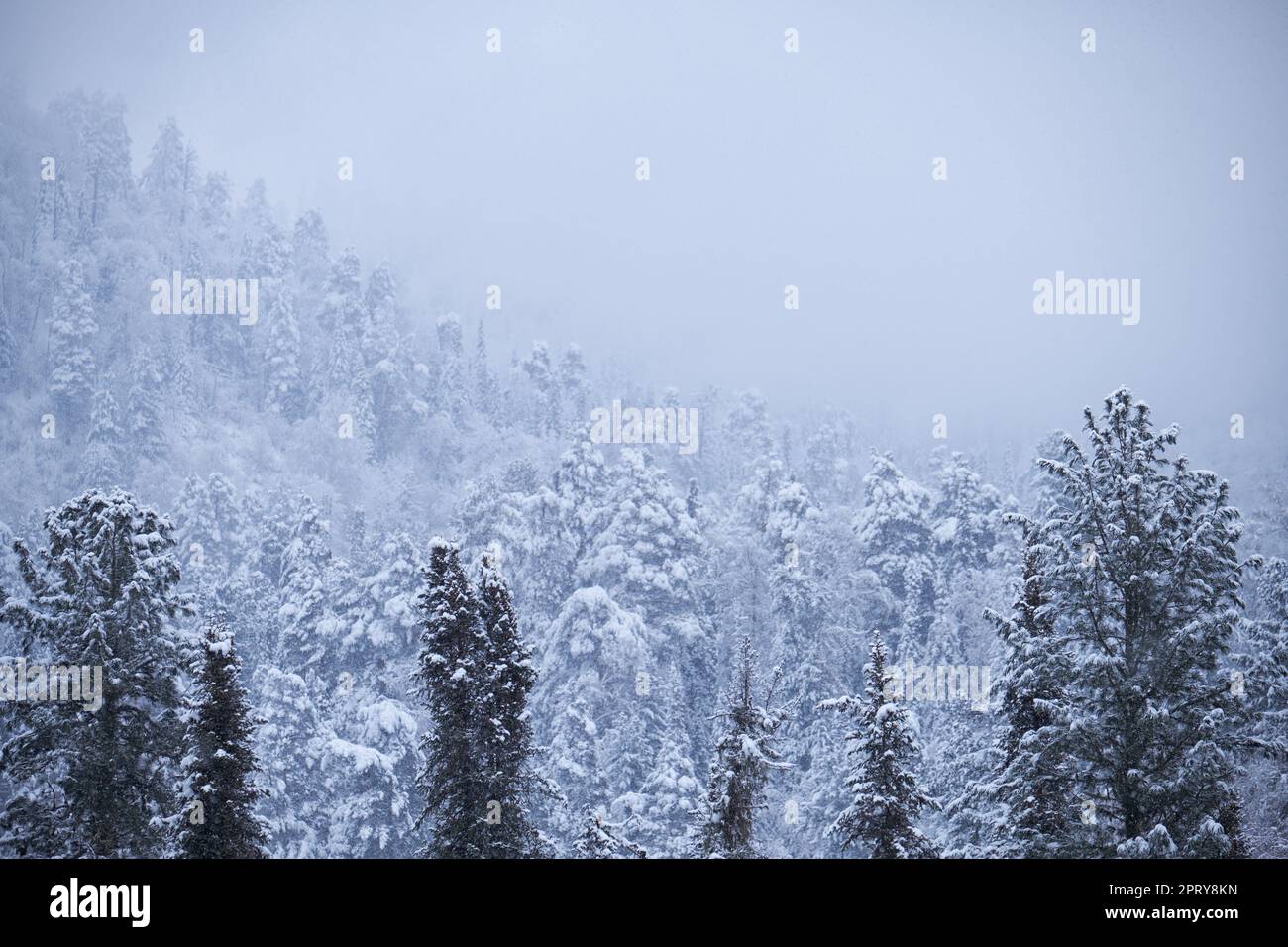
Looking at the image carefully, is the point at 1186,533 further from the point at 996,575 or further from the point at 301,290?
the point at 301,290

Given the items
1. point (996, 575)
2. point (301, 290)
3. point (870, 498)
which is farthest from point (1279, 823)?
point (301, 290)

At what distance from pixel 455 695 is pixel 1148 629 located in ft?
42.6

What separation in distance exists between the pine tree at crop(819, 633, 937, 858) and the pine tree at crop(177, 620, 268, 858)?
35.8 feet

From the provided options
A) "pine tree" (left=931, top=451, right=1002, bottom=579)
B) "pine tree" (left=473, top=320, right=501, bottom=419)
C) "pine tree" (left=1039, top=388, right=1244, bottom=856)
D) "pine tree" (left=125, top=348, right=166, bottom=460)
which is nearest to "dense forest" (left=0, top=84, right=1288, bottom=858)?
"pine tree" (left=1039, top=388, right=1244, bottom=856)

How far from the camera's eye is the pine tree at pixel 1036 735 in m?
19.1

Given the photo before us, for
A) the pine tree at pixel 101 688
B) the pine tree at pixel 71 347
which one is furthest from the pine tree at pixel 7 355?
Answer: the pine tree at pixel 101 688

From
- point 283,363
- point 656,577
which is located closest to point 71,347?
point 283,363

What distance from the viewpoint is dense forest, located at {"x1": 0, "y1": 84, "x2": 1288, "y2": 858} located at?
19469mm

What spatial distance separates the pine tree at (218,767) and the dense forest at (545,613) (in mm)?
73

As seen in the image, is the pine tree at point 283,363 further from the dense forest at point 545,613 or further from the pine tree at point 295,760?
the pine tree at point 295,760

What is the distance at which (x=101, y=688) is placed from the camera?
19.8 metres
